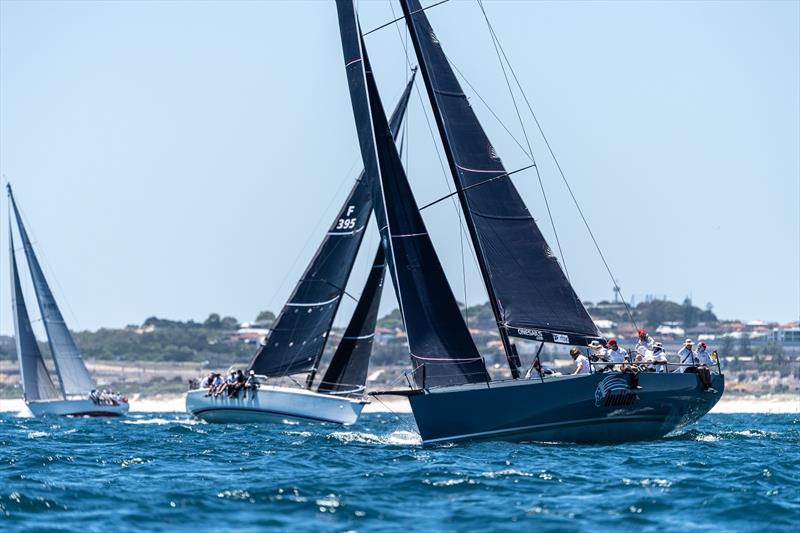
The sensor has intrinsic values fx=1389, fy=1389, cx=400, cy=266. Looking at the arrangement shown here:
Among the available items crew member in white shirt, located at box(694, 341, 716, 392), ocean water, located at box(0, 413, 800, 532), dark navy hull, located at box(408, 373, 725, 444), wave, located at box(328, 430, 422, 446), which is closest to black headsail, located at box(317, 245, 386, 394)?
wave, located at box(328, 430, 422, 446)

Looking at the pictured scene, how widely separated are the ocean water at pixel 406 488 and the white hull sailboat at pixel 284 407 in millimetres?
14971

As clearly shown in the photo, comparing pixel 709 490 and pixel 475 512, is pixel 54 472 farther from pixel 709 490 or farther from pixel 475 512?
pixel 709 490

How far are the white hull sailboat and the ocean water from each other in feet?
49.1

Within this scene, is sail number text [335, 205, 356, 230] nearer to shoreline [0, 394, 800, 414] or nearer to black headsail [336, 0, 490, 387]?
black headsail [336, 0, 490, 387]

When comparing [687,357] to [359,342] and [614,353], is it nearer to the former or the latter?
[614,353]

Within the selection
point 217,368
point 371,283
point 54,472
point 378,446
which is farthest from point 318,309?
point 217,368

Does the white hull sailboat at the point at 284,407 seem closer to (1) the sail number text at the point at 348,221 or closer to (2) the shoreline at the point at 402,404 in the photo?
(1) the sail number text at the point at 348,221

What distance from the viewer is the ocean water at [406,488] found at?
638 inches

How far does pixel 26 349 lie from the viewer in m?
62.1

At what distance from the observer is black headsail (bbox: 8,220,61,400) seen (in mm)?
61562

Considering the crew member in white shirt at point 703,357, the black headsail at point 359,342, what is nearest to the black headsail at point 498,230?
the crew member in white shirt at point 703,357

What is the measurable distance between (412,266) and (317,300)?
19507 mm

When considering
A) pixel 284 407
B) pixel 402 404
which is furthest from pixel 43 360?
pixel 402 404

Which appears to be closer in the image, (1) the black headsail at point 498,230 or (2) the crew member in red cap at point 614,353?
(2) the crew member in red cap at point 614,353
